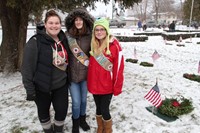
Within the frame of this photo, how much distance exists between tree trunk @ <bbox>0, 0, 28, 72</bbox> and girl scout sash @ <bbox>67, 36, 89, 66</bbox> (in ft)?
15.3

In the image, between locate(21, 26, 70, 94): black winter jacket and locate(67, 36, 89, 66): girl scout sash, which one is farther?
locate(67, 36, 89, 66): girl scout sash

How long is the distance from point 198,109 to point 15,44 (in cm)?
613

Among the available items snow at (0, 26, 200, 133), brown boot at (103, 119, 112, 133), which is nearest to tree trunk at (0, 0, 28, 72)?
snow at (0, 26, 200, 133)

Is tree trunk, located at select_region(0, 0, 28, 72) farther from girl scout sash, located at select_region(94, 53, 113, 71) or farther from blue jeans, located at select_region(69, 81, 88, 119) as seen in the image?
girl scout sash, located at select_region(94, 53, 113, 71)

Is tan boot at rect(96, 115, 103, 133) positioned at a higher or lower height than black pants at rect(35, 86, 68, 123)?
lower

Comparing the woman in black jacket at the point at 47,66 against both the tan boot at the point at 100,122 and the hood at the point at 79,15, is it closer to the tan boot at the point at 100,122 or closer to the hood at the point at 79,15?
the hood at the point at 79,15

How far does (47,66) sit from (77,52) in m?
0.50

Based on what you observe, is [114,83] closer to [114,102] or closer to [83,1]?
[114,102]

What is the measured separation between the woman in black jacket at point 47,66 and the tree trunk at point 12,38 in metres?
4.72

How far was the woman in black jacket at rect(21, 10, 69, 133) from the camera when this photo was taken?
2.80 metres

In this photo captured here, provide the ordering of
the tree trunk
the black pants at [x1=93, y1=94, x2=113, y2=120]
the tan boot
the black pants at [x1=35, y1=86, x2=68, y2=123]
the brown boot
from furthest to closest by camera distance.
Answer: the tree trunk
the tan boot
the brown boot
the black pants at [x1=93, y1=94, x2=113, y2=120]
the black pants at [x1=35, y1=86, x2=68, y2=123]

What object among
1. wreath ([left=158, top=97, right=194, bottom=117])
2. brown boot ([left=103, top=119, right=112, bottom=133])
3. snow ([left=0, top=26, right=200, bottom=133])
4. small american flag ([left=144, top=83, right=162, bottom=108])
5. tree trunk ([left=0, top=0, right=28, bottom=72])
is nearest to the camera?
brown boot ([left=103, top=119, right=112, bottom=133])

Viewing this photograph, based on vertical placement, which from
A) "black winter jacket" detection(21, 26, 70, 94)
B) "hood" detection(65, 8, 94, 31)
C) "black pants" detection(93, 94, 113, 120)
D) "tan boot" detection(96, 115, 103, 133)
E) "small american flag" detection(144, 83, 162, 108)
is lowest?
"tan boot" detection(96, 115, 103, 133)

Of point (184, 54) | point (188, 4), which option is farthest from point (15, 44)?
point (188, 4)
